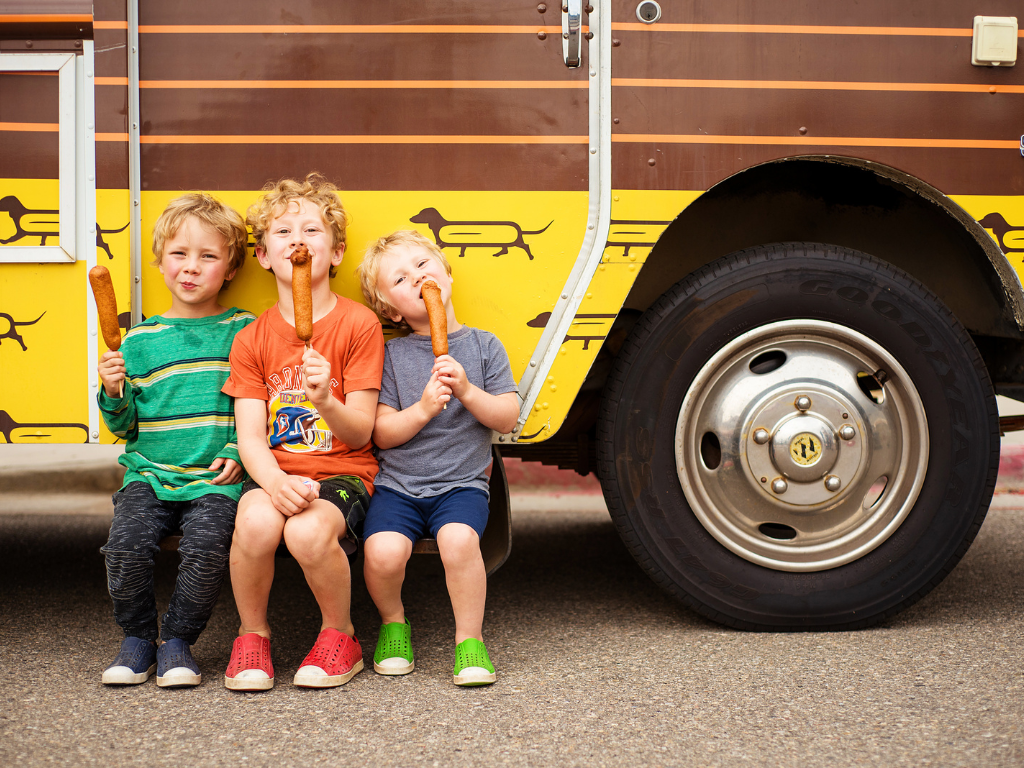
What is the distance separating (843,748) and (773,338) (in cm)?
105

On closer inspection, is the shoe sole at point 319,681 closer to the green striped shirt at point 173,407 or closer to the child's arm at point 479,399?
the green striped shirt at point 173,407

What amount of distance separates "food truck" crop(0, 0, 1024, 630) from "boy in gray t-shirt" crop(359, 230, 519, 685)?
0.29 feet

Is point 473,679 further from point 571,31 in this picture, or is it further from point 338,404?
point 571,31

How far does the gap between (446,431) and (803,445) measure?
943 mm

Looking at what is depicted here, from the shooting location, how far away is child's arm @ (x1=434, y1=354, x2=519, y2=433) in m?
1.99

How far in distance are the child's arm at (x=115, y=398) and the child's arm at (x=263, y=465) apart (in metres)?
0.26

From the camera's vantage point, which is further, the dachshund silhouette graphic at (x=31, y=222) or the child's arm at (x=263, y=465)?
the dachshund silhouette graphic at (x=31, y=222)

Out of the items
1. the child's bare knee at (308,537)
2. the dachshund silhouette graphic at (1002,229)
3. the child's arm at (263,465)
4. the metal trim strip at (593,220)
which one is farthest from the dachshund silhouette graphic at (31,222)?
the dachshund silhouette graphic at (1002,229)

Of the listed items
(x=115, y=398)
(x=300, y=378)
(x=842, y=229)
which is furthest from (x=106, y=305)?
(x=842, y=229)

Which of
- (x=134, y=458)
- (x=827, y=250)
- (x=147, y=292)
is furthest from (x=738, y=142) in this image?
(x=134, y=458)

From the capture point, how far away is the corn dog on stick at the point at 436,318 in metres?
1.96

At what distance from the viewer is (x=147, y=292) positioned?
2162 millimetres

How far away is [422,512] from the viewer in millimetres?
2102

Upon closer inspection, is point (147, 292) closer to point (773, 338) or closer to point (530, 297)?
point (530, 297)
